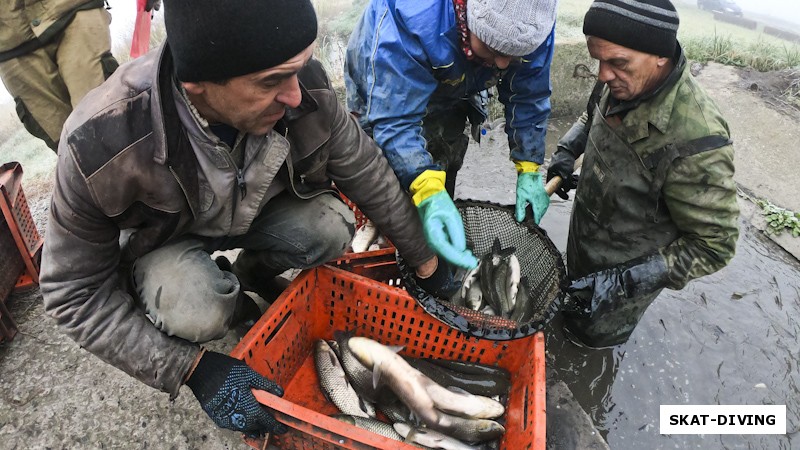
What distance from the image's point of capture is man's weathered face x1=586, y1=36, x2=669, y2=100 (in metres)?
2.30

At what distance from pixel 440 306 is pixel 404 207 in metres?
0.51

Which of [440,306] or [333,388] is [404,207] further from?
[333,388]

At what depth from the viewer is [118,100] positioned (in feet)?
5.34

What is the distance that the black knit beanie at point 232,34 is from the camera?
141cm

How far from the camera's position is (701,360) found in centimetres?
315

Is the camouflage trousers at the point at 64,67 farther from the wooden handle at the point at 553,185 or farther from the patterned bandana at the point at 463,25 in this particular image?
the wooden handle at the point at 553,185

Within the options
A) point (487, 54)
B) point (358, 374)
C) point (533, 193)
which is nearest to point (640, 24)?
point (487, 54)

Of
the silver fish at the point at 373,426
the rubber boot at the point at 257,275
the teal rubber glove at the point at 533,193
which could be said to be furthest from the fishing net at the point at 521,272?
the rubber boot at the point at 257,275

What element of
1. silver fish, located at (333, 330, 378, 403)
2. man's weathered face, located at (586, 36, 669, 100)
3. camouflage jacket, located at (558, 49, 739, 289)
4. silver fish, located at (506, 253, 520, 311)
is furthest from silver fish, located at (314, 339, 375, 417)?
man's weathered face, located at (586, 36, 669, 100)

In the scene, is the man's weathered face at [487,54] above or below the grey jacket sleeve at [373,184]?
above

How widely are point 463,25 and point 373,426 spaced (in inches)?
78.8

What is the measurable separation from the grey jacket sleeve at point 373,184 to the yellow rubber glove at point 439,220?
56 mm

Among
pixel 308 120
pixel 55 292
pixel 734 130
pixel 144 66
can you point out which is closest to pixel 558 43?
pixel 734 130

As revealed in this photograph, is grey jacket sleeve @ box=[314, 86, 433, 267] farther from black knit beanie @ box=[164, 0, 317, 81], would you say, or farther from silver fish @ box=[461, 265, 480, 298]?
black knit beanie @ box=[164, 0, 317, 81]
